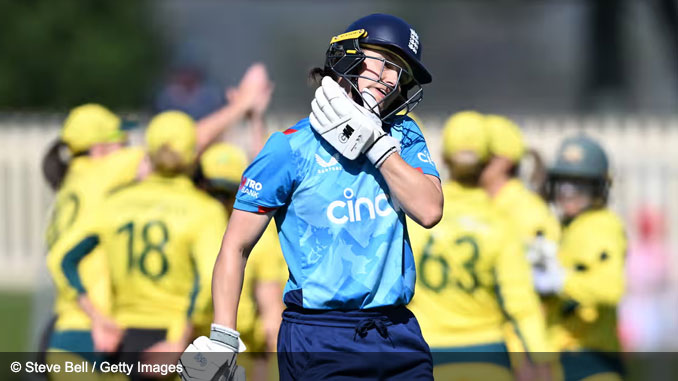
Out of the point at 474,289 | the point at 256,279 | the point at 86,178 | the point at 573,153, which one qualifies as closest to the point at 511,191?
the point at 573,153

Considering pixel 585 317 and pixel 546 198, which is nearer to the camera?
pixel 585 317

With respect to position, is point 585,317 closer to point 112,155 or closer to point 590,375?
point 590,375

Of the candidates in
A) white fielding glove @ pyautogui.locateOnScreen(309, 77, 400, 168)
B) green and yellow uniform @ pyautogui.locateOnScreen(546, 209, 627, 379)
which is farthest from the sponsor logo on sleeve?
green and yellow uniform @ pyautogui.locateOnScreen(546, 209, 627, 379)

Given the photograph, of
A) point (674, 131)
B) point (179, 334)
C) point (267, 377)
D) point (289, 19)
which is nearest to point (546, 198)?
point (267, 377)

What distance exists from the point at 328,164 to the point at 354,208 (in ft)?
0.60

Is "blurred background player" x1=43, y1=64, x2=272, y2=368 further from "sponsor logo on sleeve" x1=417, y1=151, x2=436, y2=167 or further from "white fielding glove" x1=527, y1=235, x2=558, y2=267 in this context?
"sponsor logo on sleeve" x1=417, y1=151, x2=436, y2=167

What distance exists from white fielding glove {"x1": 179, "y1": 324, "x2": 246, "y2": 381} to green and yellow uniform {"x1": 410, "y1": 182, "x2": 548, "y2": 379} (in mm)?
2531

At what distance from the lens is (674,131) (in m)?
15.5

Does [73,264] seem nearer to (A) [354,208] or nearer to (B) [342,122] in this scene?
(A) [354,208]

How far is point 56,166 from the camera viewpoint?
7.31 meters

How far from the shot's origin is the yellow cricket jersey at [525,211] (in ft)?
24.2

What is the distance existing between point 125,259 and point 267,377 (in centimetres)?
148

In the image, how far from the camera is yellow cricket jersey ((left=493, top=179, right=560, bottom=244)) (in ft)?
24.2

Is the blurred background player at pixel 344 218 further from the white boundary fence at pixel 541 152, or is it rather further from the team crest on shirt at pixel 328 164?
the white boundary fence at pixel 541 152
